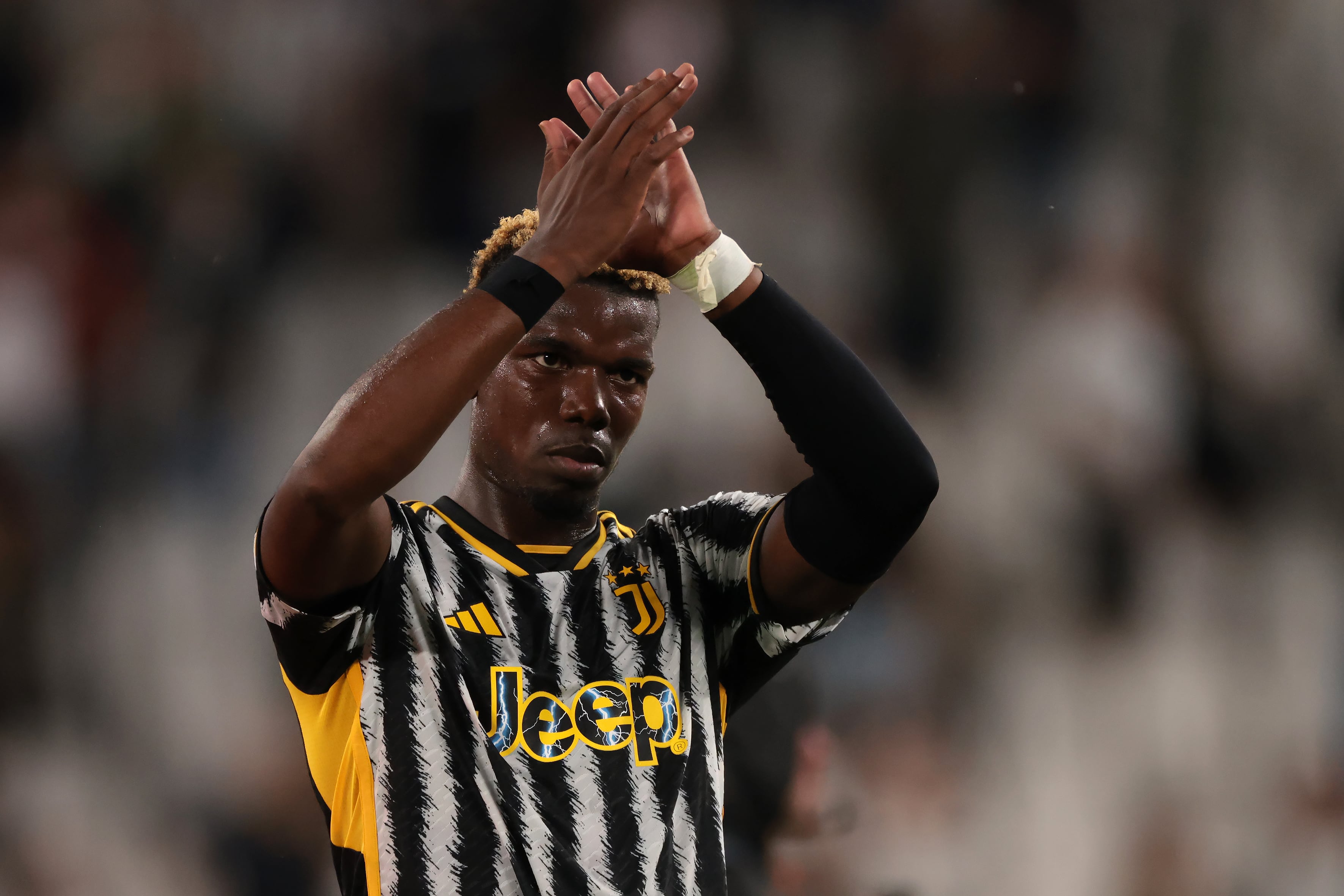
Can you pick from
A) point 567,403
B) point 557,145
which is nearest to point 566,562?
point 567,403

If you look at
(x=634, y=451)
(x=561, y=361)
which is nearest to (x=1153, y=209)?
(x=634, y=451)

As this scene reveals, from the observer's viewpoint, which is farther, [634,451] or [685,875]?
[634,451]

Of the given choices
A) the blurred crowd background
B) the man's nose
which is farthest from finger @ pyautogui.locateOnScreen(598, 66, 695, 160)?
the blurred crowd background

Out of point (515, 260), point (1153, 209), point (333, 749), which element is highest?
point (1153, 209)

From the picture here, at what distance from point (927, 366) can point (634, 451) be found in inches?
33.3

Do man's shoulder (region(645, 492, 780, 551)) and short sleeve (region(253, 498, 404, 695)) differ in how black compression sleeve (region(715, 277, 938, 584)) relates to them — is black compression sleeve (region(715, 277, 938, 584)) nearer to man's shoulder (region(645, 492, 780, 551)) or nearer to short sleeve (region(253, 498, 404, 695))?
man's shoulder (region(645, 492, 780, 551))

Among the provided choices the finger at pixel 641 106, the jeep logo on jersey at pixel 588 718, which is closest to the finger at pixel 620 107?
the finger at pixel 641 106

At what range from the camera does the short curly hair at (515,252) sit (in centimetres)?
145

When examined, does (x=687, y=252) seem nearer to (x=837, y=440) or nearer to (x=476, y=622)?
(x=837, y=440)

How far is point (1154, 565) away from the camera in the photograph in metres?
2.99

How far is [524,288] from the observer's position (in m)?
1.09

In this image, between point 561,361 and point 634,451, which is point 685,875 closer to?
point 561,361

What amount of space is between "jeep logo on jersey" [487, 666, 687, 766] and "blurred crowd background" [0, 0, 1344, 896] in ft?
3.08

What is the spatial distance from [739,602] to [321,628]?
1.75 feet
